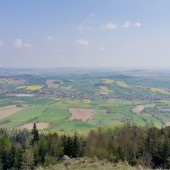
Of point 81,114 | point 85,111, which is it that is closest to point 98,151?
point 81,114

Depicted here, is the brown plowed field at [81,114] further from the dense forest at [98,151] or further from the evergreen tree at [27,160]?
the evergreen tree at [27,160]

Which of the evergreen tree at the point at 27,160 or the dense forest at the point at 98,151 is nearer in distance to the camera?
the evergreen tree at the point at 27,160

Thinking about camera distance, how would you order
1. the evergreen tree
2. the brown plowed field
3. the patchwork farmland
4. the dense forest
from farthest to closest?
the brown plowed field
the patchwork farmland
the dense forest
the evergreen tree

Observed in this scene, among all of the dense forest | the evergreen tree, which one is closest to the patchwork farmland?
the dense forest

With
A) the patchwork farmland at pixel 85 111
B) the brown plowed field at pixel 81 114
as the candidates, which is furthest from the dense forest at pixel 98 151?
the brown plowed field at pixel 81 114

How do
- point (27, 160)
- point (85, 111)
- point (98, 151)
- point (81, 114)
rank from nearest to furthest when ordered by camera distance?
point (27, 160) < point (98, 151) < point (81, 114) < point (85, 111)

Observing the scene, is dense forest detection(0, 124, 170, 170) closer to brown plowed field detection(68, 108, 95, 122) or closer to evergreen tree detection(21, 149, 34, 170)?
evergreen tree detection(21, 149, 34, 170)

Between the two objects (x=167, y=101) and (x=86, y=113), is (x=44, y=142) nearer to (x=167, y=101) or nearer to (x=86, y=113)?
(x=86, y=113)

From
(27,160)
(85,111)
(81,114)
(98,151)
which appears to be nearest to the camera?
(27,160)

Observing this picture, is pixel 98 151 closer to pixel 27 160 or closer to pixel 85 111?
pixel 27 160
